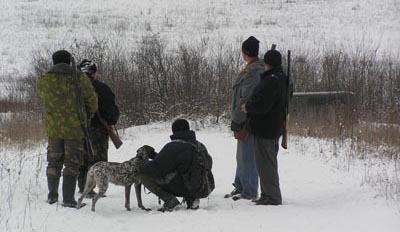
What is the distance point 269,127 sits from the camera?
699cm

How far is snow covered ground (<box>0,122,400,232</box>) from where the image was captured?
233 inches

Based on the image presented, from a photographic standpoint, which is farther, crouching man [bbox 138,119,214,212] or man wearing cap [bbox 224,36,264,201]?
man wearing cap [bbox 224,36,264,201]

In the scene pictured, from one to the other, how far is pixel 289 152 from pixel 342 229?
18.4 ft

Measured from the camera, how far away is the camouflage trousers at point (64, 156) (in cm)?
680

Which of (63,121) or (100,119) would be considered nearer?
(63,121)

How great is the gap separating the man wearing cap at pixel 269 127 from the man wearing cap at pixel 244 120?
33 cm

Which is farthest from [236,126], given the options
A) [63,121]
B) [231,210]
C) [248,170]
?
[63,121]

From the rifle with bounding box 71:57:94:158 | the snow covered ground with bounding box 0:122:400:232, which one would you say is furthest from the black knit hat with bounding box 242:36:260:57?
the rifle with bounding box 71:57:94:158

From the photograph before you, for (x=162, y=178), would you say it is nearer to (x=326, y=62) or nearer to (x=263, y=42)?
(x=326, y=62)

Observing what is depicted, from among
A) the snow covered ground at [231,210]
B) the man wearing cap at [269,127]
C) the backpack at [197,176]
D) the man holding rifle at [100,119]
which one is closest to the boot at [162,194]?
the snow covered ground at [231,210]

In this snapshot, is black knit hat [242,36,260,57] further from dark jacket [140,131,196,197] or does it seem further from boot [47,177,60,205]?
boot [47,177,60,205]

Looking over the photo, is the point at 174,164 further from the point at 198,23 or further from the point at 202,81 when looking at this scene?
the point at 198,23

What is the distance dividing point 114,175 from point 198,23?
24.8 meters

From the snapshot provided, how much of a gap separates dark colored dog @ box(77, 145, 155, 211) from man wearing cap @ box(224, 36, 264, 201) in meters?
1.32
